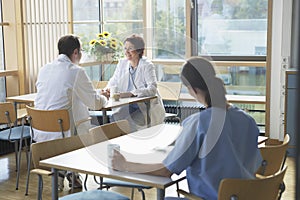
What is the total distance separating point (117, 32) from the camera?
20.8 ft

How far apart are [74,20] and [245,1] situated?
7.29 feet

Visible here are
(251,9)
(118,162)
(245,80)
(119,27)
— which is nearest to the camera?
(118,162)

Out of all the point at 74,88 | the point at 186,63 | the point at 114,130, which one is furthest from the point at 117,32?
the point at 186,63

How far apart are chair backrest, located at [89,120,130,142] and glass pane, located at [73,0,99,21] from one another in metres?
3.34

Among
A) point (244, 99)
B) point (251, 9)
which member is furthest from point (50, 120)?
point (251, 9)

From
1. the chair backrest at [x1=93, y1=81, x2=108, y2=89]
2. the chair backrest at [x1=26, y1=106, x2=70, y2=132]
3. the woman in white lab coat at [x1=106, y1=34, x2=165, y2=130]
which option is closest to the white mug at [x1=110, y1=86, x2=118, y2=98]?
the woman in white lab coat at [x1=106, y1=34, x2=165, y2=130]

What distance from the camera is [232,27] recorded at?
19.2 feet

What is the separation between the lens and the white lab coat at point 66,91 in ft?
12.5

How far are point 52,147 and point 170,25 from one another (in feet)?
12.5

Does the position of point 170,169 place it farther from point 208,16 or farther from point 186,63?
point 208,16

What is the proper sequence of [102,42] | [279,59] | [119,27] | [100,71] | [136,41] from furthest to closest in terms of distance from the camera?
1. [119,27]
2. [100,71]
3. [279,59]
4. [102,42]
5. [136,41]

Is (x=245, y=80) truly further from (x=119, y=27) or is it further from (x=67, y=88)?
(x=67, y=88)

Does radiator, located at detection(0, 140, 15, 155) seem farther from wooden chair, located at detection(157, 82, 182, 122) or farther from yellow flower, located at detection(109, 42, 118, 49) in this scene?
wooden chair, located at detection(157, 82, 182, 122)

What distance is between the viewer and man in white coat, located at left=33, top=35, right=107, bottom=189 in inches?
150
